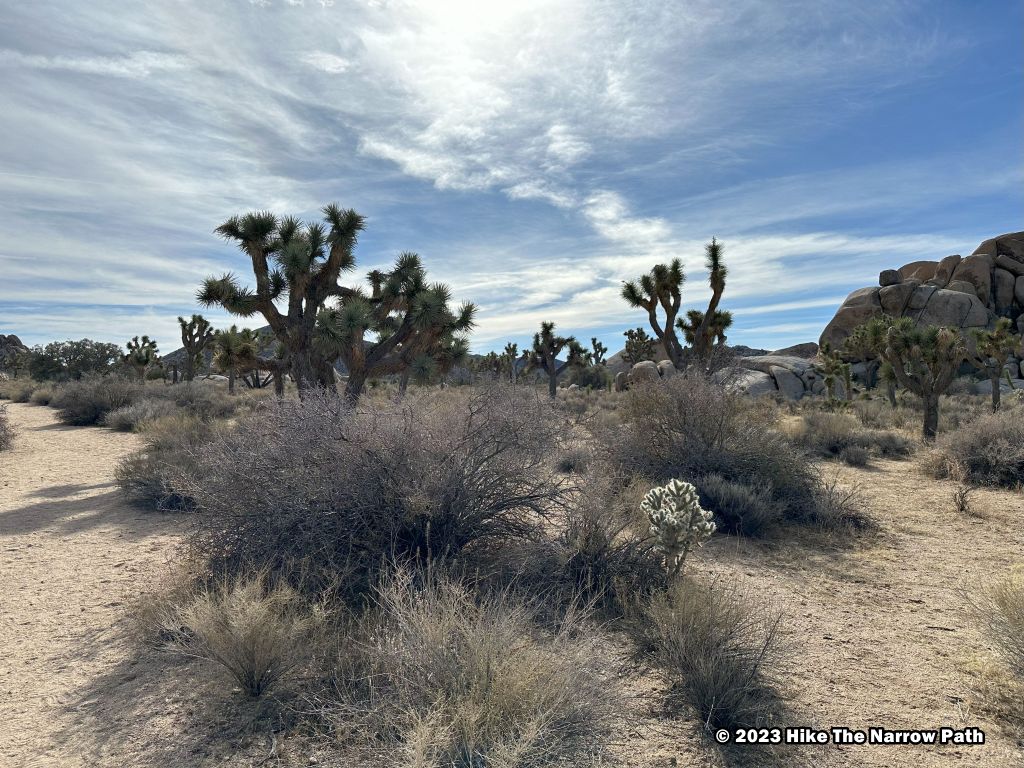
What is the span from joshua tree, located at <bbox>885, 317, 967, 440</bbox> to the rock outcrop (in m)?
28.6

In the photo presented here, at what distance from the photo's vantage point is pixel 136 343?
47.2 metres

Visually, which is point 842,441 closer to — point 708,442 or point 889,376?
point 708,442

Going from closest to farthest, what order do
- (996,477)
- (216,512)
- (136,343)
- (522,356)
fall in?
(216,512), (996,477), (136,343), (522,356)

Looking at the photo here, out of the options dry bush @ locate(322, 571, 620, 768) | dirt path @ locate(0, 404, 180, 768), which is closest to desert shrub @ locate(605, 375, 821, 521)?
dry bush @ locate(322, 571, 620, 768)

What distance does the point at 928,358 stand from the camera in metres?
16.5

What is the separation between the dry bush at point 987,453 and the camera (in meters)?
9.86

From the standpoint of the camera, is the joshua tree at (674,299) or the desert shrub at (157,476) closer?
the desert shrub at (157,476)

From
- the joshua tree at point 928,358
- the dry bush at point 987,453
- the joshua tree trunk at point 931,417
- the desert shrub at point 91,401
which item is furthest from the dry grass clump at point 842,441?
the desert shrub at point 91,401

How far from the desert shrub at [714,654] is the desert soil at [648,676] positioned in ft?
0.56

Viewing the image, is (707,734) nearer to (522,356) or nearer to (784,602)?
(784,602)

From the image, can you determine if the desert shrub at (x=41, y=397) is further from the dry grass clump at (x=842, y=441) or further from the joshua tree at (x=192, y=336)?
the dry grass clump at (x=842, y=441)

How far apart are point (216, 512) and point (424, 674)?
2794 millimetres

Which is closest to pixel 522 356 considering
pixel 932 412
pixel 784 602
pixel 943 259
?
pixel 943 259

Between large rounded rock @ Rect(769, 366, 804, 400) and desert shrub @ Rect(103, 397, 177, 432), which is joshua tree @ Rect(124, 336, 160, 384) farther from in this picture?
large rounded rock @ Rect(769, 366, 804, 400)
